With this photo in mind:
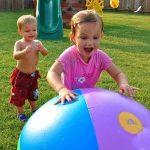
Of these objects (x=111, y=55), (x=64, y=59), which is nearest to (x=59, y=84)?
(x=64, y=59)

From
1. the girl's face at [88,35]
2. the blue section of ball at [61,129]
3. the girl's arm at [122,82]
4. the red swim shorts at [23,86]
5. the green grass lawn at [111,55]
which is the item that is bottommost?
the green grass lawn at [111,55]

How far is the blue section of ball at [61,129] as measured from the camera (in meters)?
3.02

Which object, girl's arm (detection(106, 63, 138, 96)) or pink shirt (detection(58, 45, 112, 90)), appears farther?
pink shirt (detection(58, 45, 112, 90))

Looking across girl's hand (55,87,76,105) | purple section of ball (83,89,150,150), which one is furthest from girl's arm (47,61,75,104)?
purple section of ball (83,89,150,150)

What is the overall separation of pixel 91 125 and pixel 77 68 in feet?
3.18

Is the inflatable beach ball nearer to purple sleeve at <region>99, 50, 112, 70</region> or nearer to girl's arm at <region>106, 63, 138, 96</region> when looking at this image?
girl's arm at <region>106, 63, 138, 96</region>

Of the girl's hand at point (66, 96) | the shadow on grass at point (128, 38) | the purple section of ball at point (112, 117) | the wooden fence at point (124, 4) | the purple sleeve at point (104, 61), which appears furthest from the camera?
the wooden fence at point (124, 4)

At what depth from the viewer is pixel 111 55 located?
9.18 meters

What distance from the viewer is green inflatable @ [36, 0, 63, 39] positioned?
11523 mm

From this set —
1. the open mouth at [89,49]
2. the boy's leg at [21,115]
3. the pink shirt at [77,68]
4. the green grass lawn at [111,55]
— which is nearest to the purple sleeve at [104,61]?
the pink shirt at [77,68]

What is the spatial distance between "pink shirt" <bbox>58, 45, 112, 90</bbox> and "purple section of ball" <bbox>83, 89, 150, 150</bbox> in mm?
467

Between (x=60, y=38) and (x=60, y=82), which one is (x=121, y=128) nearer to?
(x=60, y=82)

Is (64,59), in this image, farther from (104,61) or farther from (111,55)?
(111,55)

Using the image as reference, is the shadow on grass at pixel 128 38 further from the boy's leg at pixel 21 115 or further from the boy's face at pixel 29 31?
the boy's leg at pixel 21 115
